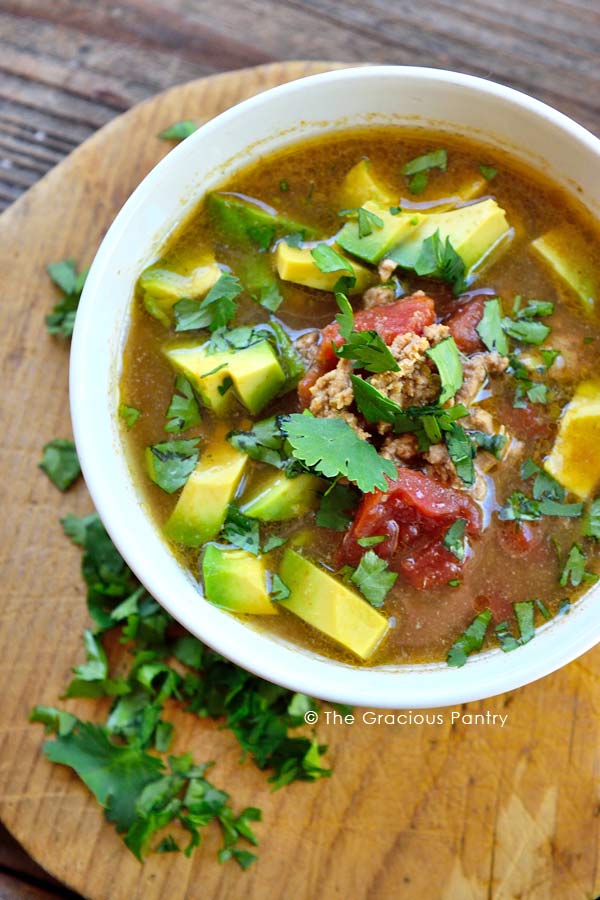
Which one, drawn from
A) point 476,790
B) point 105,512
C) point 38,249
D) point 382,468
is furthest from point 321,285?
point 476,790

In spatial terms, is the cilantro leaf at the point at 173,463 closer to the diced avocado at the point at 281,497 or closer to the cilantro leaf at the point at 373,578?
the diced avocado at the point at 281,497

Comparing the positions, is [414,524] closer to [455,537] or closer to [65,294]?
[455,537]

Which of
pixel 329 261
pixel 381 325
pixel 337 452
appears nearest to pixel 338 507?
pixel 337 452

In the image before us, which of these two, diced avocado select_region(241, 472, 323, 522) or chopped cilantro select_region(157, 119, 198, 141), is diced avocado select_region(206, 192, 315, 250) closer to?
chopped cilantro select_region(157, 119, 198, 141)

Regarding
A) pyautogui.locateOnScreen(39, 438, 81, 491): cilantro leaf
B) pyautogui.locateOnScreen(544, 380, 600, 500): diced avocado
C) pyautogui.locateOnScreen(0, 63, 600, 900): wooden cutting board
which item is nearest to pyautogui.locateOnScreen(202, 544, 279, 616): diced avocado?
pyautogui.locateOnScreen(0, 63, 600, 900): wooden cutting board

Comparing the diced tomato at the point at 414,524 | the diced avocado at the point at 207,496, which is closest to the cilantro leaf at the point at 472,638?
the diced tomato at the point at 414,524
